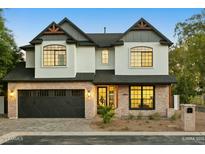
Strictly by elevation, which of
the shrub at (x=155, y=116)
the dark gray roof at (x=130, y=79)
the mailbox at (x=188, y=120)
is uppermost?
the dark gray roof at (x=130, y=79)

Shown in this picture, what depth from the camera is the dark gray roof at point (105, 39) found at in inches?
1065

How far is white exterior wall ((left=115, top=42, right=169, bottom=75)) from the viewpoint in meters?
26.0

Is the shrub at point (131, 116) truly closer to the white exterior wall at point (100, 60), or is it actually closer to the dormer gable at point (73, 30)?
the white exterior wall at point (100, 60)

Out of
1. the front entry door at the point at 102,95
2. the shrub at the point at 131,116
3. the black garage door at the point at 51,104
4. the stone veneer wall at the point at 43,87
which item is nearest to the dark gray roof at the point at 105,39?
the front entry door at the point at 102,95

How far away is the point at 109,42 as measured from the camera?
1089 inches

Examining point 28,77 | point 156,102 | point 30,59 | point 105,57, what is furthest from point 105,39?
point 28,77

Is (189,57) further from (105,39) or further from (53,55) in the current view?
(53,55)

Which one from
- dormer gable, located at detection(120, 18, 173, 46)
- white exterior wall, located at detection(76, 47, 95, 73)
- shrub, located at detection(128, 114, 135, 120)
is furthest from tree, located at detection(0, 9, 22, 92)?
shrub, located at detection(128, 114, 135, 120)

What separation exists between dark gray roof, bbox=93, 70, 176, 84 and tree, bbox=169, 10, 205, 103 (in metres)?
9.79

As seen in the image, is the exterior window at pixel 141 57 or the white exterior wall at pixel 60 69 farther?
the exterior window at pixel 141 57

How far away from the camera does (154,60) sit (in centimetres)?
2603

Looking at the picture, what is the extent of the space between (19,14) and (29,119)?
412 inches

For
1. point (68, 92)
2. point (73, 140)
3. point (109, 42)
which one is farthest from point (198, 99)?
point (73, 140)

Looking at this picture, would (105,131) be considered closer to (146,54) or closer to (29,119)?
(29,119)
